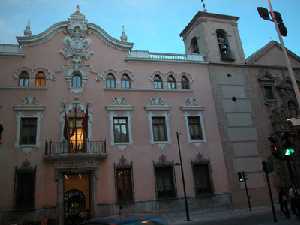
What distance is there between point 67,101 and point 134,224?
17.1 metres

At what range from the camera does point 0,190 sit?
1869 cm

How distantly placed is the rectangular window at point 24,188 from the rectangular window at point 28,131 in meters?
2.08

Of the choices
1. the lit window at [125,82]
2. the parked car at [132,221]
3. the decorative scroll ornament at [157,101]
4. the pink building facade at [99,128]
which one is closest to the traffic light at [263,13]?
the parked car at [132,221]

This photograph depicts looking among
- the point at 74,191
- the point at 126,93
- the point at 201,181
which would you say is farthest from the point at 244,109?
the point at 74,191

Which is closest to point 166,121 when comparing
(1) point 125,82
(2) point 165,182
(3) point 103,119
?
(1) point 125,82

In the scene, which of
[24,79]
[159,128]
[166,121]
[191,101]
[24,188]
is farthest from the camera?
[191,101]

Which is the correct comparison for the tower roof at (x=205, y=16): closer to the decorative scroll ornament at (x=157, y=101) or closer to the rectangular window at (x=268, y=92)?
Result: the rectangular window at (x=268, y=92)

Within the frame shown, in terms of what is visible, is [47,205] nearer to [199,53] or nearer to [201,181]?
[201,181]

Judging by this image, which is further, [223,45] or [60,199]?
[223,45]

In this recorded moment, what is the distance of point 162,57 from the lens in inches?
1008

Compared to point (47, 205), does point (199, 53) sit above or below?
above

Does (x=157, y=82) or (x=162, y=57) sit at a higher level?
(x=162, y=57)

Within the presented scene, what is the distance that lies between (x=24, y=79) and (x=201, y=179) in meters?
15.7

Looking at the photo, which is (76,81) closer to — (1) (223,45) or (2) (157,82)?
(2) (157,82)
